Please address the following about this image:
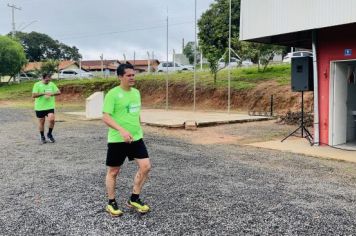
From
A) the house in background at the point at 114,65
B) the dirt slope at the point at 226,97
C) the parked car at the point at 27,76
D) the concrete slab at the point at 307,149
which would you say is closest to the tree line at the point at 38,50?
the parked car at the point at 27,76

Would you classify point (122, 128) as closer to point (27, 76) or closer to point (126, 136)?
point (126, 136)

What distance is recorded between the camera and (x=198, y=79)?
94.9 ft

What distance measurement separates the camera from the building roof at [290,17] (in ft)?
29.0

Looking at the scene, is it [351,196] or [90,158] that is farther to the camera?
[90,158]

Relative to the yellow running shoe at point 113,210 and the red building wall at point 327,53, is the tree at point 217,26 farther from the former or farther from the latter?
the yellow running shoe at point 113,210

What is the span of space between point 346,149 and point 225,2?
102 feet

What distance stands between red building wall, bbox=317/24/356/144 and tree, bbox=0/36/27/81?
1538 inches

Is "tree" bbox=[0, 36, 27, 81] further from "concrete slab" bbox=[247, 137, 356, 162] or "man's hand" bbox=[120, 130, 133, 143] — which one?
"man's hand" bbox=[120, 130, 133, 143]

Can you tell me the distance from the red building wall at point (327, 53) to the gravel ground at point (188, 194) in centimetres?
189

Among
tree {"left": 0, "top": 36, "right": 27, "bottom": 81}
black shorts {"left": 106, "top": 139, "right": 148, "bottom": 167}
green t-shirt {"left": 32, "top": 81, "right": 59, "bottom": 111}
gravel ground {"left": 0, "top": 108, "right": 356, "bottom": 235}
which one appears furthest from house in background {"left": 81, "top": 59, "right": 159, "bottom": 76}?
black shorts {"left": 106, "top": 139, "right": 148, "bottom": 167}

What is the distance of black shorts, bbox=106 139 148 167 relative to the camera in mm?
4809

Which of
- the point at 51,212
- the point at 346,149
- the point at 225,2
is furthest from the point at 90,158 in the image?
the point at 225,2

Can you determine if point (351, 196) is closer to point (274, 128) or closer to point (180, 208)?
point (180, 208)

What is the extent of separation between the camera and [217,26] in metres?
A: 37.9
